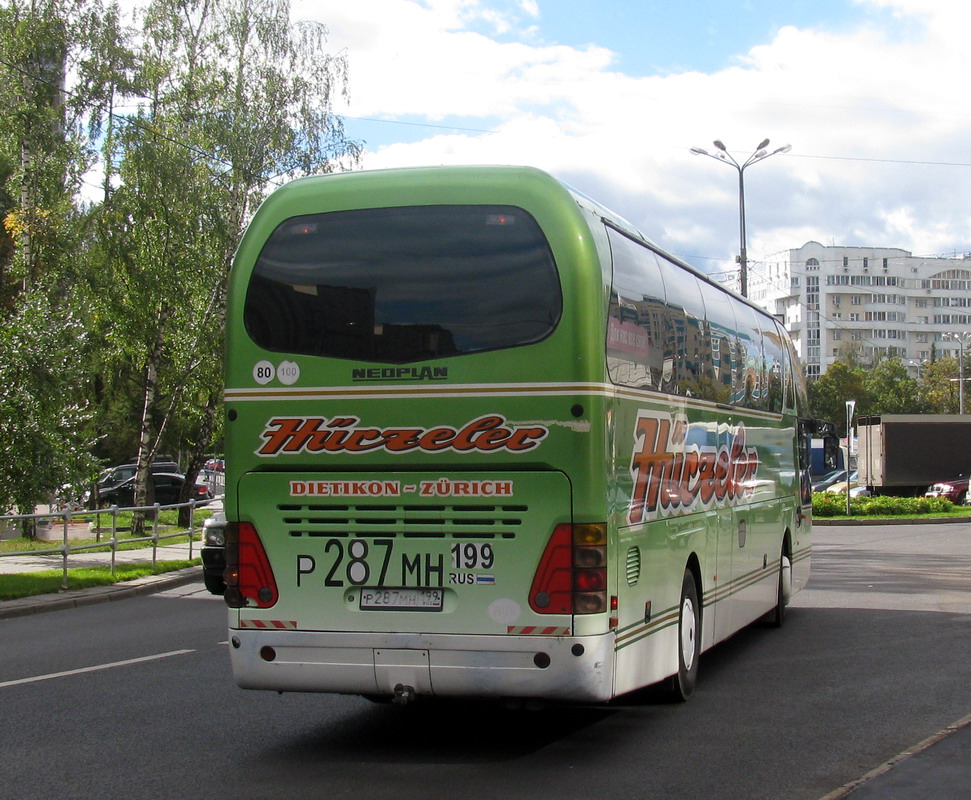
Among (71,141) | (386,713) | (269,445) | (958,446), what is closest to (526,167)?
(269,445)

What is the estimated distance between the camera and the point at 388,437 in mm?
7316

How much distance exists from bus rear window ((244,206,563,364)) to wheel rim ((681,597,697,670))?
2857mm

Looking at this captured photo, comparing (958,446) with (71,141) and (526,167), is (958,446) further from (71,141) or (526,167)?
(526,167)

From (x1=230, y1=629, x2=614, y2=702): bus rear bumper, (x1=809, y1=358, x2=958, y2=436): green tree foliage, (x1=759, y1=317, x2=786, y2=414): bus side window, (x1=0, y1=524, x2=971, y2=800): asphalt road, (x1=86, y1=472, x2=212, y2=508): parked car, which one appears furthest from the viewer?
(x1=809, y1=358, x2=958, y2=436): green tree foliage

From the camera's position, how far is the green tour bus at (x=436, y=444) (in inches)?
279

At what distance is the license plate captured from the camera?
723cm

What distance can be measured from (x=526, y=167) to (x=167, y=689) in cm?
481

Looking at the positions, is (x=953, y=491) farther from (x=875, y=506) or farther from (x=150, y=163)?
(x=150, y=163)

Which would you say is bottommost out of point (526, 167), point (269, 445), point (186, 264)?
point (269, 445)

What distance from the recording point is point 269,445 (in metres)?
7.52

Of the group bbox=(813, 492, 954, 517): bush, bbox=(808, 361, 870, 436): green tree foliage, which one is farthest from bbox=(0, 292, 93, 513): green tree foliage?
bbox=(808, 361, 870, 436): green tree foliage

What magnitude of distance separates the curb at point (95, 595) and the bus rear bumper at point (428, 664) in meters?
9.45

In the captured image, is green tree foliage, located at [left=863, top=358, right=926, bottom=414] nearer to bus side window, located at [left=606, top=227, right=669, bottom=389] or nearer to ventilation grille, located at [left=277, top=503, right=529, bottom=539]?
bus side window, located at [left=606, top=227, right=669, bottom=389]

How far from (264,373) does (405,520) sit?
119 centimetres
